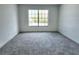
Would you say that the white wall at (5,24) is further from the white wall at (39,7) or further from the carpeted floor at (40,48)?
the white wall at (39,7)

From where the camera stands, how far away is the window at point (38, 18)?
958 centimetres

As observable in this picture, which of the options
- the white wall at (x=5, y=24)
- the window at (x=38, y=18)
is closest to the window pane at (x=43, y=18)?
the window at (x=38, y=18)

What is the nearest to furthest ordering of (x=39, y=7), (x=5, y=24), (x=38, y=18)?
Result: (x=5, y=24), (x=39, y=7), (x=38, y=18)

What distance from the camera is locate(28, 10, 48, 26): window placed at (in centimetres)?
958

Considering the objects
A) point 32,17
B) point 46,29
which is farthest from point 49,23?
point 32,17

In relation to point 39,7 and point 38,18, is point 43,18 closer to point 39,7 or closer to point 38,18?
point 38,18

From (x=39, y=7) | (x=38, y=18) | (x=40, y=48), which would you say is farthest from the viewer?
(x=38, y=18)

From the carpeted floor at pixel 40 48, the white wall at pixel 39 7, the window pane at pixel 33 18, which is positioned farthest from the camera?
the window pane at pixel 33 18

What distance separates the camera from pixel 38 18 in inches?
380

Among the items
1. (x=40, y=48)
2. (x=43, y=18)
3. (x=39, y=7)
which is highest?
(x=39, y=7)

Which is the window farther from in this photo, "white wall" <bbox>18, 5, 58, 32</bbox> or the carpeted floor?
the carpeted floor

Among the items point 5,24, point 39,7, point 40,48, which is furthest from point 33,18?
point 40,48
